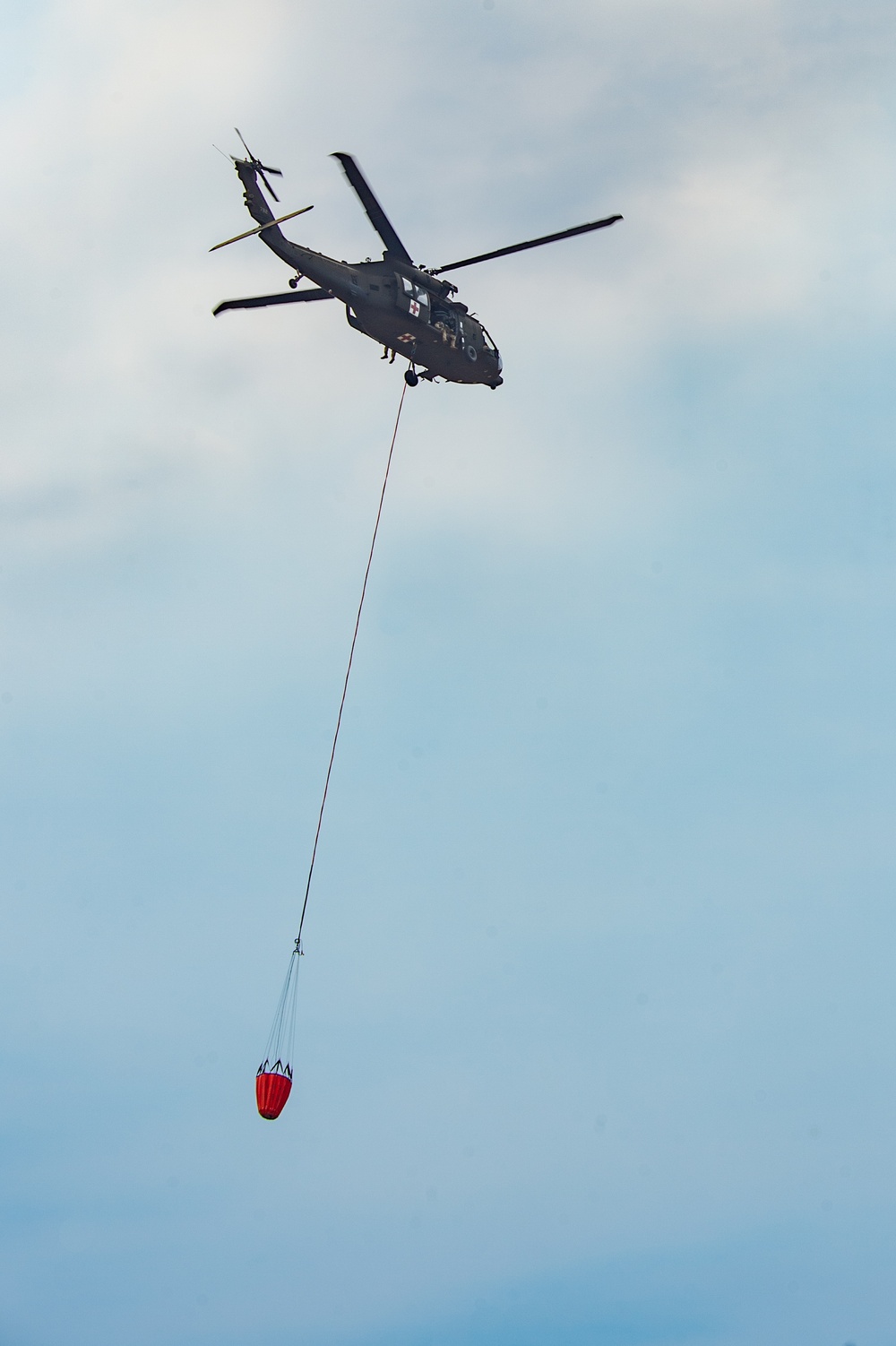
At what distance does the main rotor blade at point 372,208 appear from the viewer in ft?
135

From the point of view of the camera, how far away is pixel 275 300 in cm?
4588

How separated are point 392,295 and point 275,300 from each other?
3479mm

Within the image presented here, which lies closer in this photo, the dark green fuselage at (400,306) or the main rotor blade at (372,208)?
the main rotor blade at (372,208)

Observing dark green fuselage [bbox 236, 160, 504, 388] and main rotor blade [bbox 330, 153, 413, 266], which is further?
dark green fuselage [bbox 236, 160, 504, 388]

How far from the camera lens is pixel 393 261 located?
4588 cm

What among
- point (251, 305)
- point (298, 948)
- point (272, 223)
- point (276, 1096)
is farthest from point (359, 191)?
point (276, 1096)

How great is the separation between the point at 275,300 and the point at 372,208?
4.49 m

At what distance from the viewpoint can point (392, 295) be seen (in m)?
45.7

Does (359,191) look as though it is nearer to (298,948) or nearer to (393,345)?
(393,345)

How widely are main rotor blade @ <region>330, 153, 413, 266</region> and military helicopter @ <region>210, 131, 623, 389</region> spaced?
2 centimetres

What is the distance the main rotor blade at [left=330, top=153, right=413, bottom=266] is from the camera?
4106 centimetres

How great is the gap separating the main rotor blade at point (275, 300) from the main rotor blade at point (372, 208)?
2324 mm

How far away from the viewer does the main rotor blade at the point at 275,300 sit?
45.2 metres

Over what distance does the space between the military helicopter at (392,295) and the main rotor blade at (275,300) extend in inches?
1.0
